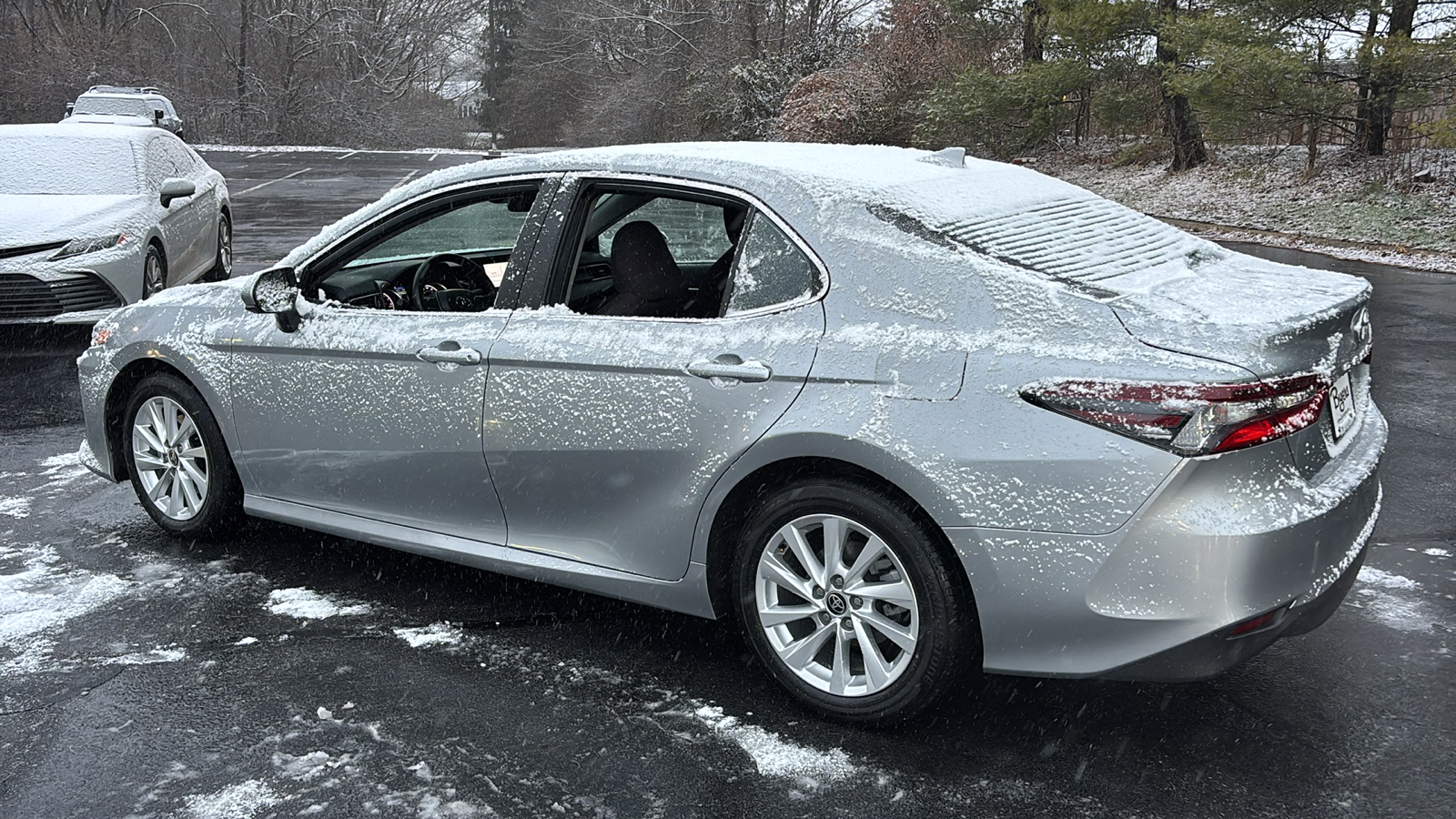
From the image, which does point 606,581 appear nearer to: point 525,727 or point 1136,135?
point 525,727

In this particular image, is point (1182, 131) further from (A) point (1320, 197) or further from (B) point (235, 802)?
(B) point (235, 802)

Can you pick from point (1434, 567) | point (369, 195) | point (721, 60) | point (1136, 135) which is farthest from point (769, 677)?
Result: point (721, 60)

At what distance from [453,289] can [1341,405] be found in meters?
2.98

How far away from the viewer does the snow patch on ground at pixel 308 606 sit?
14.5ft

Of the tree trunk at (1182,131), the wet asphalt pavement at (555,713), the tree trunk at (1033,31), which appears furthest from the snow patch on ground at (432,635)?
the tree trunk at (1033,31)

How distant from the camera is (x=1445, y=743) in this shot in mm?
3430

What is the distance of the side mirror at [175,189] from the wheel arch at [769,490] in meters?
8.14

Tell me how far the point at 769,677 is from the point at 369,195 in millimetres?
21804

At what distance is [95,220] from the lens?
9898 millimetres

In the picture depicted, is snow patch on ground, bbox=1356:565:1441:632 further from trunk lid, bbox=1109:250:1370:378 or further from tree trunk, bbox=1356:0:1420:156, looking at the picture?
tree trunk, bbox=1356:0:1420:156

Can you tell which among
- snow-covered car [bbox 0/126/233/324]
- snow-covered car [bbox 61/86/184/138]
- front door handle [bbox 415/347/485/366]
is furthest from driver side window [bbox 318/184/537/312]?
snow-covered car [bbox 61/86/184/138]

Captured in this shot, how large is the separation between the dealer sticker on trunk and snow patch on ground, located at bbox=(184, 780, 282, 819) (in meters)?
2.79

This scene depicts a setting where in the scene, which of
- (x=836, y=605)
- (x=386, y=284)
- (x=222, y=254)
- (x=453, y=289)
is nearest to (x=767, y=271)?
(x=836, y=605)

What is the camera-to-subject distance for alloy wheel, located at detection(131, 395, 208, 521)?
5051mm
